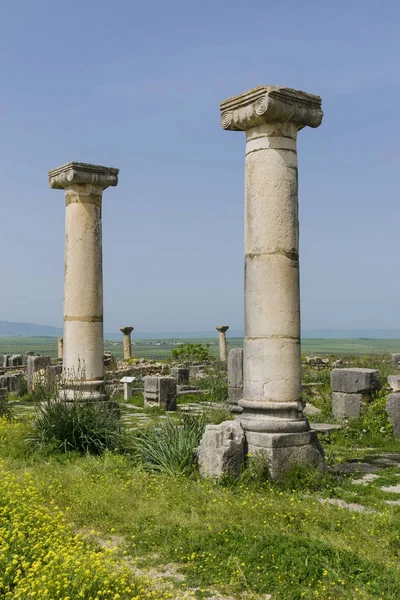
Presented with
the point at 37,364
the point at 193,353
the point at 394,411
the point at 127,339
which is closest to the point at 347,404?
the point at 394,411

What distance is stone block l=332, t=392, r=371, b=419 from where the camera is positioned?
13.6 m

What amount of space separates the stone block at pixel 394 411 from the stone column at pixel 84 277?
5.19m

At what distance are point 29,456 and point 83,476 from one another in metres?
1.69

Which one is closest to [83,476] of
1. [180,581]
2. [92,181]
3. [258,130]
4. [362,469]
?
[180,581]

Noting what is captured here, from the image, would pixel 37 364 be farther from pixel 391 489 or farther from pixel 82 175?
pixel 391 489

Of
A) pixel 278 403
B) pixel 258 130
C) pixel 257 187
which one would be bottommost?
pixel 278 403

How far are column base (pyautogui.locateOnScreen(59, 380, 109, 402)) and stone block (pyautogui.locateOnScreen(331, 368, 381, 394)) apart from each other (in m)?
5.09

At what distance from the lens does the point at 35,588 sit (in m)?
4.09

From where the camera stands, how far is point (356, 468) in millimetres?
8812

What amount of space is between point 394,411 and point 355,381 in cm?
212

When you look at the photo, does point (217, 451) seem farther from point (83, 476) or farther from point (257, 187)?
point (257, 187)

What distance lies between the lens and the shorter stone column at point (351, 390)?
44.5 feet

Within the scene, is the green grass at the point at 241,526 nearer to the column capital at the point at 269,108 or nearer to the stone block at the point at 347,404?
the column capital at the point at 269,108

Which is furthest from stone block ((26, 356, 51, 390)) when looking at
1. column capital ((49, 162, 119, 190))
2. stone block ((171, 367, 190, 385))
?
column capital ((49, 162, 119, 190))
